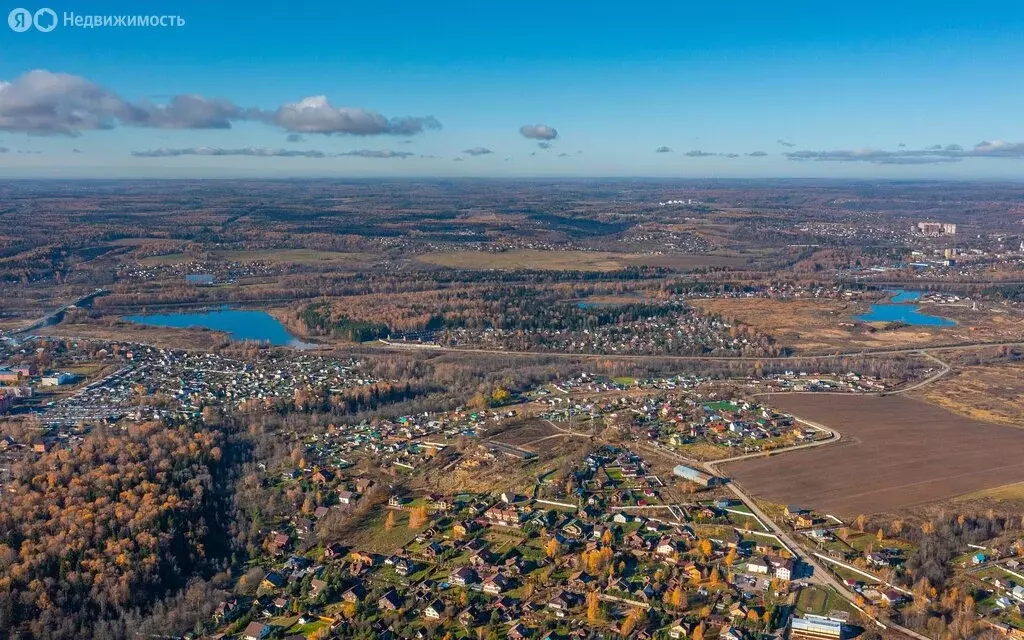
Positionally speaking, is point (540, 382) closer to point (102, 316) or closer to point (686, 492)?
point (686, 492)

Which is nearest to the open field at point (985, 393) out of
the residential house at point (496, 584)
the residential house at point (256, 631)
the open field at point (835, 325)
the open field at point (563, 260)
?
the open field at point (835, 325)

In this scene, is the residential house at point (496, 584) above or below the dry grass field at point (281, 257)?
below

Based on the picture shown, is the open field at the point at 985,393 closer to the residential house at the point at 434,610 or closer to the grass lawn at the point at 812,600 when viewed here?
the grass lawn at the point at 812,600

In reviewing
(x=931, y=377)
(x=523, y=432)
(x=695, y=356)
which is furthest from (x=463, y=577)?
(x=931, y=377)

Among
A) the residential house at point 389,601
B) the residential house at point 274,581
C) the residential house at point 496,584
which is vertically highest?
the residential house at point 496,584

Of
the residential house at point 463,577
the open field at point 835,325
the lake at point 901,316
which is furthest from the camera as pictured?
the lake at point 901,316

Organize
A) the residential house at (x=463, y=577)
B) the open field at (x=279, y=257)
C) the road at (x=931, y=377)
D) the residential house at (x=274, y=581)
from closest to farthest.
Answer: the residential house at (x=463, y=577) → the residential house at (x=274, y=581) → the road at (x=931, y=377) → the open field at (x=279, y=257)
